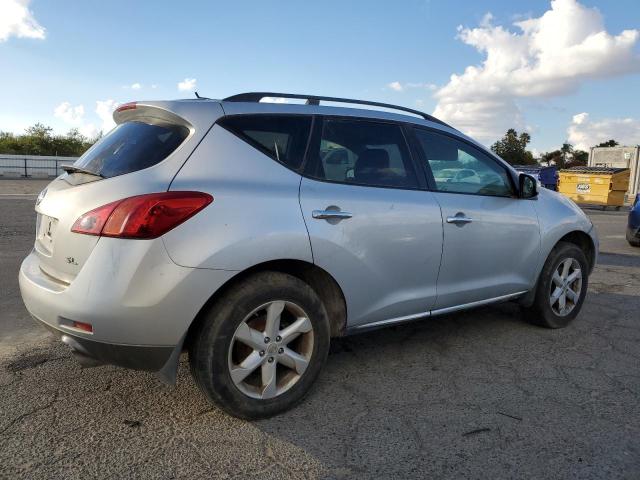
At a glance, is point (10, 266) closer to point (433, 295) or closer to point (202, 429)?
point (202, 429)

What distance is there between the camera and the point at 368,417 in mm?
2838

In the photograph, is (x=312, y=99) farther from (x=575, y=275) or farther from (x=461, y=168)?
(x=575, y=275)

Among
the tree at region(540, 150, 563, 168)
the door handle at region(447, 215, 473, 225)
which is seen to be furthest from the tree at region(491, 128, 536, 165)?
the door handle at region(447, 215, 473, 225)

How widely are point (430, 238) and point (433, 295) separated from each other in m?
0.40

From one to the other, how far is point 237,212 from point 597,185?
73.2 feet

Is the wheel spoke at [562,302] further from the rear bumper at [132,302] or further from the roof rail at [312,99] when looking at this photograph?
the rear bumper at [132,302]

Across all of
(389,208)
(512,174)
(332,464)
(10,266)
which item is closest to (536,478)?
(332,464)

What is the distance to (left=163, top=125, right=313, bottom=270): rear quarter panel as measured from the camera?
2.47m

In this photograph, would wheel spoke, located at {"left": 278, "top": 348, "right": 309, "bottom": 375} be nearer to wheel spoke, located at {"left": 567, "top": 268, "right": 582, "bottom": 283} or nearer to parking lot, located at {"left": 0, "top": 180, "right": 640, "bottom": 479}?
parking lot, located at {"left": 0, "top": 180, "right": 640, "bottom": 479}

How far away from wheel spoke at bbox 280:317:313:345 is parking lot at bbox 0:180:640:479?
43 cm

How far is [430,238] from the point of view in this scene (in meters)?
3.36

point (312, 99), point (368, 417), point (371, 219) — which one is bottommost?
point (368, 417)

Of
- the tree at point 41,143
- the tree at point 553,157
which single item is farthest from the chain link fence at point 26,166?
the tree at point 553,157

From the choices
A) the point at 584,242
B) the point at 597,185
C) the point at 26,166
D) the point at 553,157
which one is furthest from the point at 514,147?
the point at 584,242
